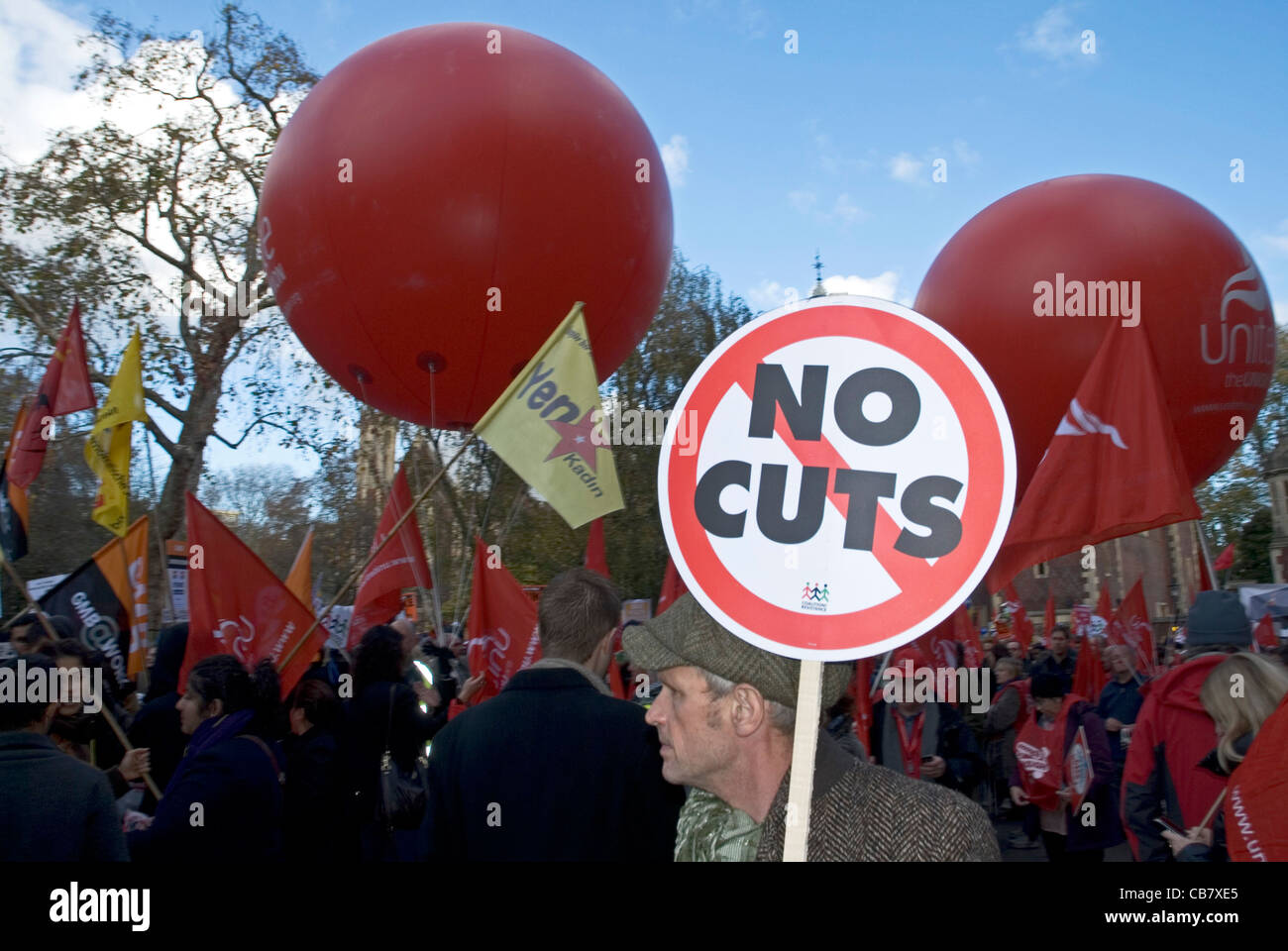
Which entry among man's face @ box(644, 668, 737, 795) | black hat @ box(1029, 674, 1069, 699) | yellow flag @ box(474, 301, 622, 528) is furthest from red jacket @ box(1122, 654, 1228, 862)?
man's face @ box(644, 668, 737, 795)

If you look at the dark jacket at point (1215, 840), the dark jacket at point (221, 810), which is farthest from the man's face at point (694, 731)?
the dark jacket at point (1215, 840)

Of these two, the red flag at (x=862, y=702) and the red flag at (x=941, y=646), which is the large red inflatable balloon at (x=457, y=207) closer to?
the red flag at (x=862, y=702)

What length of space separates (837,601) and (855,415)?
332 mm

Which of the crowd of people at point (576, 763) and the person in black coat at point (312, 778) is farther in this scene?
the person in black coat at point (312, 778)

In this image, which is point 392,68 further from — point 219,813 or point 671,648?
point 671,648

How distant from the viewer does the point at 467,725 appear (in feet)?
11.2

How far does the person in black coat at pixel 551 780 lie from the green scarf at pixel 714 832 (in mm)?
847

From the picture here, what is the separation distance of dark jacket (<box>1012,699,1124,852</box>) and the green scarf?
4.65m

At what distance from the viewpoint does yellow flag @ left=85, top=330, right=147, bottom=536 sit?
22.7 ft

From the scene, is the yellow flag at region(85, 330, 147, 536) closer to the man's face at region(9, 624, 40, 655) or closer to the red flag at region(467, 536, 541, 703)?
the man's face at region(9, 624, 40, 655)

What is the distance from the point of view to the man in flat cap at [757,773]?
1.85m
